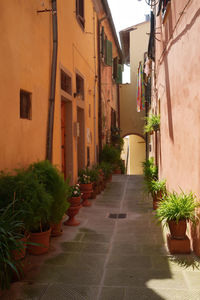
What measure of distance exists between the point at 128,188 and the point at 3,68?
716cm

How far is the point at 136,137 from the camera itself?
2083 centimetres

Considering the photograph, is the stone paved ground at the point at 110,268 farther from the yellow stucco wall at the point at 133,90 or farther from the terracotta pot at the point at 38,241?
the yellow stucco wall at the point at 133,90

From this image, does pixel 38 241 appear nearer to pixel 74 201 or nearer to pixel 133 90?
pixel 74 201

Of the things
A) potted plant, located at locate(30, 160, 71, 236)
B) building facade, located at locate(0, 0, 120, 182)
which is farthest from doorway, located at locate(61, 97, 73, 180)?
→ potted plant, located at locate(30, 160, 71, 236)

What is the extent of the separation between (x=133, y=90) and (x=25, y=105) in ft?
49.5

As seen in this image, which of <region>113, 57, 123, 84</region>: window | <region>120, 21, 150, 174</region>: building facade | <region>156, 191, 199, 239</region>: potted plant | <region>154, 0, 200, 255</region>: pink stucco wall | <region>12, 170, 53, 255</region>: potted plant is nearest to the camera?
<region>12, 170, 53, 255</region>: potted plant

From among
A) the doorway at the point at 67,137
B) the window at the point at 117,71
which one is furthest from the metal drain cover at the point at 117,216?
the window at the point at 117,71

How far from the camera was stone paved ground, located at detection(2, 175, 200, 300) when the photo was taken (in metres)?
3.13

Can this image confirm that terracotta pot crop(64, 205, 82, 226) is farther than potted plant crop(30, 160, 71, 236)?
Yes

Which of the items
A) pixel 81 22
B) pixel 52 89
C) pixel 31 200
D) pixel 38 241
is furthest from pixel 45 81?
pixel 81 22

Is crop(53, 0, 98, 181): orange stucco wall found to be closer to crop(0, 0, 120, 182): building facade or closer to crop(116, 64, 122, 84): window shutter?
crop(0, 0, 120, 182): building facade

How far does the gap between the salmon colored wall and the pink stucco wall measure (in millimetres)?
2327

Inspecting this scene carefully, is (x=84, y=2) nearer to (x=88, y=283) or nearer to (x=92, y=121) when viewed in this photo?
(x=92, y=121)

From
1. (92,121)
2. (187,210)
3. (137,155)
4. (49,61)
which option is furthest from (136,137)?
(187,210)
